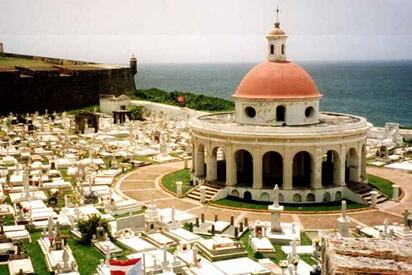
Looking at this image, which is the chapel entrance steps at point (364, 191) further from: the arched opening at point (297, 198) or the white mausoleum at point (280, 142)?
the arched opening at point (297, 198)

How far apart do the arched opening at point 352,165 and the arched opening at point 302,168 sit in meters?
2.30

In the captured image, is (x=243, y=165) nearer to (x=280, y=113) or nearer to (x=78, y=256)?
(x=280, y=113)

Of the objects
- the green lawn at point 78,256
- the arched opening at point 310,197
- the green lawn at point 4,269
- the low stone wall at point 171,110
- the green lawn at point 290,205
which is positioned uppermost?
the low stone wall at point 171,110

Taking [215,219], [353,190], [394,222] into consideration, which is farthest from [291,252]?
[353,190]

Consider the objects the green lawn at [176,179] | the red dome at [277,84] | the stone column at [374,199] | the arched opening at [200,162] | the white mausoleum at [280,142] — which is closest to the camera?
the stone column at [374,199]

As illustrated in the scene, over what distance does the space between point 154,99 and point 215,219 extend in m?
50.4

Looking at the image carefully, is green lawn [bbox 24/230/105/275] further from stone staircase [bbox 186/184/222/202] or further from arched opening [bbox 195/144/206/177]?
arched opening [bbox 195/144/206/177]

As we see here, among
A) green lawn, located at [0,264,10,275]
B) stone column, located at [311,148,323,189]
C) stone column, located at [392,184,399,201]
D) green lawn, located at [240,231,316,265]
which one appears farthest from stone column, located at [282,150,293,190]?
green lawn, located at [0,264,10,275]

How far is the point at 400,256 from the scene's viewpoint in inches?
283

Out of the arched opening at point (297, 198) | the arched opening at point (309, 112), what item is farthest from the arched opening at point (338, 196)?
the arched opening at point (309, 112)

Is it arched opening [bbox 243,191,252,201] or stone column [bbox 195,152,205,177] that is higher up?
stone column [bbox 195,152,205,177]

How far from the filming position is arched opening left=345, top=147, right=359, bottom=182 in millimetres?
31594

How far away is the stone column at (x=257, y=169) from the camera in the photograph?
2964 cm

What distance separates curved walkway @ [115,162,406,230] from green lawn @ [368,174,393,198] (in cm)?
72
